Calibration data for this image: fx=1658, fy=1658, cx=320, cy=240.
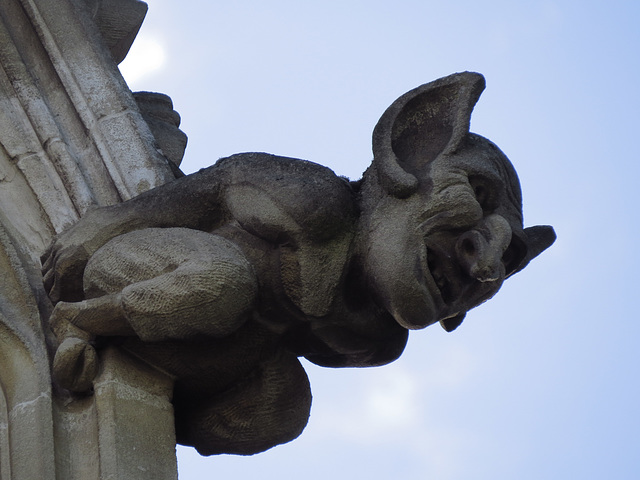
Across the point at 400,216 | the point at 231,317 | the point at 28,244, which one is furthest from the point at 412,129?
the point at 28,244

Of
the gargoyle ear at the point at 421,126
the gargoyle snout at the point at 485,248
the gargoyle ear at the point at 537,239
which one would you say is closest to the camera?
the gargoyle snout at the point at 485,248

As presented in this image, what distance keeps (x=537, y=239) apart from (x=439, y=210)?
1.46 ft

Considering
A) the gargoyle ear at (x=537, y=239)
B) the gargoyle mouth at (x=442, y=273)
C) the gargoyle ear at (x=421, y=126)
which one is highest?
the gargoyle ear at (x=421, y=126)

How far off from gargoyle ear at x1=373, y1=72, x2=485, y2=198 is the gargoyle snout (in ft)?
0.72

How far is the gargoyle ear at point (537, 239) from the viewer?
489 centimetres

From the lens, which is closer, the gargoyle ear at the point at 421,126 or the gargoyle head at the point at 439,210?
the gargoyle head at the point at 439,210

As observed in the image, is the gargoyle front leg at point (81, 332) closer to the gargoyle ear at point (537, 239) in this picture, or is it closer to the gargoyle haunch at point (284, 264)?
the gargoyle haunch at point (284, 264)

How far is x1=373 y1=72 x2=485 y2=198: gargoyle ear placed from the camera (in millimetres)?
4738

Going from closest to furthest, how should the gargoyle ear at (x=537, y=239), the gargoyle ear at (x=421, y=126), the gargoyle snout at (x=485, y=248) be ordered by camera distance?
the gargoyle snout at (x=485, y=248) < the gargoyle ear at (x=421, y=126) < the gargoyle ear at (x=537, y=239)

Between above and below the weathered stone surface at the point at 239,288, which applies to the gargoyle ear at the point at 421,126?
above

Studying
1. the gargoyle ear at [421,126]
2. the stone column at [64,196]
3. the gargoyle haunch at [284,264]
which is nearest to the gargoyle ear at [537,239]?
the gargoyle haunch at [284,264]

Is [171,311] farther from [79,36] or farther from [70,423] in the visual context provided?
[79,36]

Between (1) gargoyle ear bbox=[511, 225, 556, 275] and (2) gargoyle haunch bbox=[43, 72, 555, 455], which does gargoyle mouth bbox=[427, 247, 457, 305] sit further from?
(1) gargoyle ear bbox=[511, 225, 556, 275]

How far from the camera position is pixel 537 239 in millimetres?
4938
